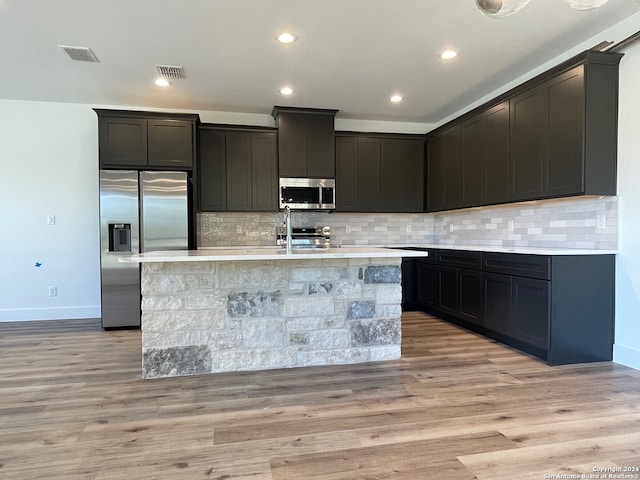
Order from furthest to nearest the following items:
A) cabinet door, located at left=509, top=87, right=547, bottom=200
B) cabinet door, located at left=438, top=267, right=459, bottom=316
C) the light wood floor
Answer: cabinet door, located at left=438, top=267, right=459, bottom=316 → cabinet door, located at left=509, top=87, right=547, bottom=200 → the light wood floor

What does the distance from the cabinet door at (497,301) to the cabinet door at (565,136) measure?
0.86 m

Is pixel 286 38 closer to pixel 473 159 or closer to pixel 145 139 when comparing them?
pixel 145 139

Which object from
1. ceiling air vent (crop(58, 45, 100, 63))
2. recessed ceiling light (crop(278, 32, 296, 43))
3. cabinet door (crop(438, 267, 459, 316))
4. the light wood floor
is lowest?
the light wood floor

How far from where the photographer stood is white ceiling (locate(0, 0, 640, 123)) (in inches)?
105

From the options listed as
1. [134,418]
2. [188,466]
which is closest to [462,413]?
[188,466]

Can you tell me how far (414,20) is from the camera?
2795mm

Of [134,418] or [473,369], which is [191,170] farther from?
[473,369]

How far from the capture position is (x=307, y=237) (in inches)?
201

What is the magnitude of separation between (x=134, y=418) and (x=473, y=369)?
7.64 feet

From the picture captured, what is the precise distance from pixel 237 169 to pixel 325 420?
3.53 metres

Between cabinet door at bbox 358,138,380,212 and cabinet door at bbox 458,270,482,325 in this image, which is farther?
cabinet door at bbox 358,138,380,212

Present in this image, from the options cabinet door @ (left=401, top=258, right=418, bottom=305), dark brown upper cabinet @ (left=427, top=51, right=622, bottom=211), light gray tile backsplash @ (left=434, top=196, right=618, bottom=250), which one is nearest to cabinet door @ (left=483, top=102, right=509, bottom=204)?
dark brown upper cabinet @ (left=427, top=51, right=622, bottom=211)

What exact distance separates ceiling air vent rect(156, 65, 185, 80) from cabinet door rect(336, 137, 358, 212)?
2175mm

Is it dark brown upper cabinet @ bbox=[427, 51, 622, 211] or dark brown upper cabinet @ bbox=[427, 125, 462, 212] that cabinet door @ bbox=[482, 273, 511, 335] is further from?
dark brown upper cabinet @ bbox=[427, 125, 462, 212]
